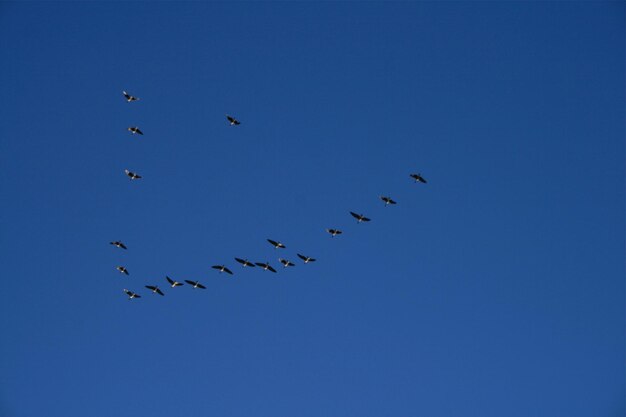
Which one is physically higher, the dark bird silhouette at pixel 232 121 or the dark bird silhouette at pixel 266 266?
the dark bird silhouette at pixel 232 121

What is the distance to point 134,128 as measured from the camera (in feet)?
525

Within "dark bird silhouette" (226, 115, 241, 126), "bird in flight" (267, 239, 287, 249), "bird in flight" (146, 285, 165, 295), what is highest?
"dark bird silhouette" (226, 115, 241, 126)

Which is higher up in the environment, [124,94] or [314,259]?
[124,94]

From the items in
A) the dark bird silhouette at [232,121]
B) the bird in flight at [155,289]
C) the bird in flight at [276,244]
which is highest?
the dark bird silhouette at [232,121]

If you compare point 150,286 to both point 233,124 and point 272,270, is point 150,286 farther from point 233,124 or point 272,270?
point 233,124

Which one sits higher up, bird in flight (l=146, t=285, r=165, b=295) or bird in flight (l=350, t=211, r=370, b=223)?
bird in flight (l=350, t=211, r=370, b=223)

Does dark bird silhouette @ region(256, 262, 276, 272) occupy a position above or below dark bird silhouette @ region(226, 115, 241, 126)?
below

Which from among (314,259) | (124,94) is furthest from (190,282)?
(124,94)

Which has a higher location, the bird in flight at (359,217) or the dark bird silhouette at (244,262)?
the bird in flight at (359,217)

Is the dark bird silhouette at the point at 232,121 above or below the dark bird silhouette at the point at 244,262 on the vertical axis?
above

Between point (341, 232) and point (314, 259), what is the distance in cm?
735

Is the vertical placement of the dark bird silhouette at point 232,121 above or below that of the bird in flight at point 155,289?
above

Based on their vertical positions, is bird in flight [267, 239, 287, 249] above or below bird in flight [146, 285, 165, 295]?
above

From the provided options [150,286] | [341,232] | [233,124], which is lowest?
[150,286]
